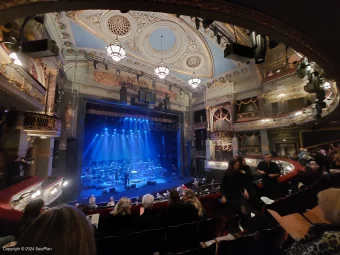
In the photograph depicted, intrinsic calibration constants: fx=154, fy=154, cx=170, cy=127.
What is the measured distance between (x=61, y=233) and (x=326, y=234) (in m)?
2.02

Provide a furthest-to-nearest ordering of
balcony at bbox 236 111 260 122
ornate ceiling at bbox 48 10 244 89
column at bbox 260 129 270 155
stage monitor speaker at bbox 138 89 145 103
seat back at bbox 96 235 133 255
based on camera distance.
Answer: balcony at bbox 236 111 260 122, stage monitor speaker at bbox 138 89 145 103, column at bbox 260 129 270 155, ornate ceiling at bbox 48 10 244 89, seat back at bbox 96 235 133 255

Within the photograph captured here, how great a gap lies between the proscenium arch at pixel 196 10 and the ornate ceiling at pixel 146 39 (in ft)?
23.1

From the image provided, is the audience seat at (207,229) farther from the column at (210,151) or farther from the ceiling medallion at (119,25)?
the column at (210,151)

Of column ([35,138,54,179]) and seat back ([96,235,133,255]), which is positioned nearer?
seat back ([96,235,133,255])

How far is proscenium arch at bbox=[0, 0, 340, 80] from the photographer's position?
5.45 feet

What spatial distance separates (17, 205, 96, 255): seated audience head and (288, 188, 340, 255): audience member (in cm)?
179

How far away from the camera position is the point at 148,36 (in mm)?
9461

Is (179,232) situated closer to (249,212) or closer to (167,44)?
(249,212)

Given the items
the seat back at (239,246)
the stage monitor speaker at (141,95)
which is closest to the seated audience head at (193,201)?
the seat back at (239,246)

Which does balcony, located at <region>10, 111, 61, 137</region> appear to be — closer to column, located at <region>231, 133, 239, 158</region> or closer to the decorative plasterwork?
the decorative plasterwork

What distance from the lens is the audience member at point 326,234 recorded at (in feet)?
4.22

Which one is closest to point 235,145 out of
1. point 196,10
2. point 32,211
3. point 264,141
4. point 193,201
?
point 264,141

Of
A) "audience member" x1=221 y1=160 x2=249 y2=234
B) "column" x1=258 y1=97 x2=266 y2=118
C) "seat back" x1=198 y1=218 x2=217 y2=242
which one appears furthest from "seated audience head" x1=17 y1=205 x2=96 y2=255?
"column" x1=258 y1=97 x2=266 y2=118

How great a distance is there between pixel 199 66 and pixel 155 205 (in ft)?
37.7
